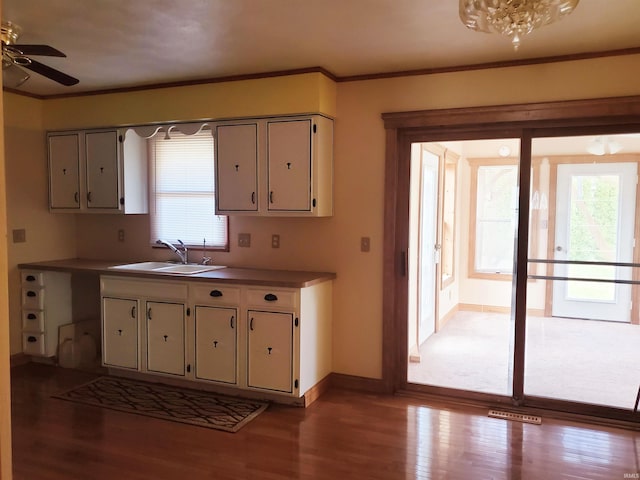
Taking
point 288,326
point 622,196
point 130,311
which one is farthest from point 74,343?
point 622,196

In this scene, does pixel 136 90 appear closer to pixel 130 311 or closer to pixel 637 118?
pixel 130 311

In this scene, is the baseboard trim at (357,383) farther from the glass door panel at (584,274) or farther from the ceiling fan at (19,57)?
the ceiling fan at (19,57)

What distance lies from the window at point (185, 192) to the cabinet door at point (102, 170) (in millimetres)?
357

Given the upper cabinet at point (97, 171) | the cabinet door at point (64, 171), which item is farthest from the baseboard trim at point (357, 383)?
the cabinet door at point (64, 171)

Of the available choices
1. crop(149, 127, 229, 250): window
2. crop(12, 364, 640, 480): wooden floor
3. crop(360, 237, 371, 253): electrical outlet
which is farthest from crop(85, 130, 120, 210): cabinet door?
crop(360, 237, 371, 253): electrical outlet

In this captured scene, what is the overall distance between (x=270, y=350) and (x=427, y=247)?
189 cm

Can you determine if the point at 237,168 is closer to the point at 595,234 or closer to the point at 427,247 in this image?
the point at 427,247

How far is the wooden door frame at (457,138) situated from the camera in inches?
135

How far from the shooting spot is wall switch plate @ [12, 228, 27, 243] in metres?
4.58

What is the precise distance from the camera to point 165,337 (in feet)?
13.2

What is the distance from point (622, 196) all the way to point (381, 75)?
73.9 inches

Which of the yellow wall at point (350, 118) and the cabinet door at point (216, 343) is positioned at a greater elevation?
the yellow wall at point (350, 118)

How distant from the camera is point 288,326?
3621mm

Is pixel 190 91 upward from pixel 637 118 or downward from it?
upward
